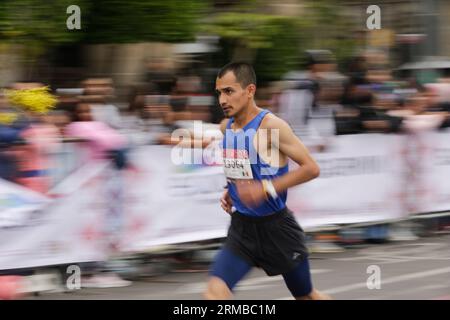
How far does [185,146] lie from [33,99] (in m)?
1.54

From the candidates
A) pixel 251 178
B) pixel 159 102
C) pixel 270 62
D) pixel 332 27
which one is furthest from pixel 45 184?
pixel 332 27

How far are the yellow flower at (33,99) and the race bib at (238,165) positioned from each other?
3.85m

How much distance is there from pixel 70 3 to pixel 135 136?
3.33 meters

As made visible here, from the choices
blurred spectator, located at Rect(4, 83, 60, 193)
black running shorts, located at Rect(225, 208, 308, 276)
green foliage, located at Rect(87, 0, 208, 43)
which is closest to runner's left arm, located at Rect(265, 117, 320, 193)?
black running shorts, located at Rect(225, 208, 308, 276)

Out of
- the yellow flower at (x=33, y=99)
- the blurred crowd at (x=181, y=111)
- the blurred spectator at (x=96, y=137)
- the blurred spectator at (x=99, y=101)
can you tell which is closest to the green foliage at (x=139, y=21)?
the blurred crowd at (x=181, y=111)

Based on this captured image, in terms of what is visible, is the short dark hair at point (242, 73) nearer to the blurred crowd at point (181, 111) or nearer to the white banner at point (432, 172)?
the blurred crowd at point (181, 111)

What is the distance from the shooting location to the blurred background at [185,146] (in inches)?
355

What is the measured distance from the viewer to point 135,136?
31.7 ft

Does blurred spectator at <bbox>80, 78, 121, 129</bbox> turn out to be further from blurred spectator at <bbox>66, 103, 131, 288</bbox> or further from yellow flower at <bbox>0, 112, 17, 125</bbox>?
yellow flower at <bbox>0, 112, 17, 125</bbox>

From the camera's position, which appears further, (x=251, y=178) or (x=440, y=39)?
(x=440, y=39)

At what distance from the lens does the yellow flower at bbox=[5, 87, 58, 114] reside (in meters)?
9.88

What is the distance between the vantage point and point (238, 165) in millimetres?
6418
